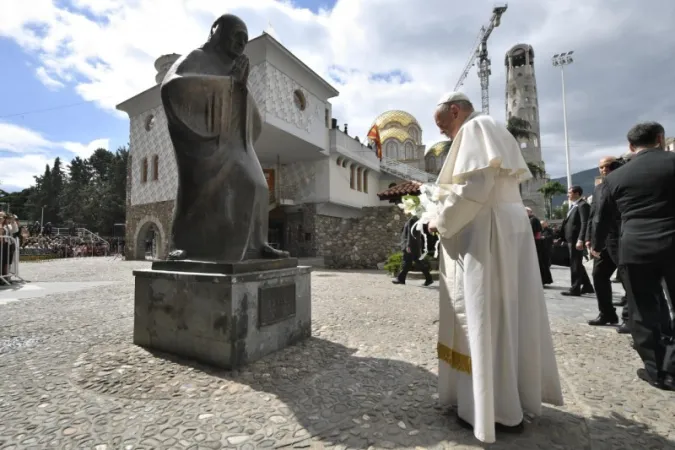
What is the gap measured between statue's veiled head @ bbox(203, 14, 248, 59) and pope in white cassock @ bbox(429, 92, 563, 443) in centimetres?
238

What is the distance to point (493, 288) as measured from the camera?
1.85 meters

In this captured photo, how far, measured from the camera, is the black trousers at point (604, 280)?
13.6 ft

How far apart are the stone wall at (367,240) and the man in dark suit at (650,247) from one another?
32.5 ft

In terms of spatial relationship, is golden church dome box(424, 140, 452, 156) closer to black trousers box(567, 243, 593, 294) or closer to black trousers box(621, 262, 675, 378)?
black trousers box(567, 243, 593, 294)

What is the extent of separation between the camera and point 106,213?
39.1 metres

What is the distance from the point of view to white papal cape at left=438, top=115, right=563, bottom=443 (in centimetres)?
181

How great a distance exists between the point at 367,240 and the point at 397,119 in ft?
88.8

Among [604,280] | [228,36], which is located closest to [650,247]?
[604,280]

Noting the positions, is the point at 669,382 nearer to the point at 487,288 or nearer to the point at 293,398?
the point at 487,288

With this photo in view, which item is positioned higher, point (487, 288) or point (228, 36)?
point (228, 36)

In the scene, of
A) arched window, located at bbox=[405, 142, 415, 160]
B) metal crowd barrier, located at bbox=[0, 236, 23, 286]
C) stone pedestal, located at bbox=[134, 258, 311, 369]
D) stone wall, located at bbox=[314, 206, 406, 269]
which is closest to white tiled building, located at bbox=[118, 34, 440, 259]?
stone wall, located at bbox=[314, 206, 406, 269]

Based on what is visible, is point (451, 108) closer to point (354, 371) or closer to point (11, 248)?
point (354, 371)

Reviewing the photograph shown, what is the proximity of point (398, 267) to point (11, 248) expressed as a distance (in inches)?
368

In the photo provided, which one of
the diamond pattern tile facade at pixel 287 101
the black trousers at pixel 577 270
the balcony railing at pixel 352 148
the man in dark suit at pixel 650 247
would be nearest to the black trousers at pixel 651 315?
the man in dark suit at pixel 650 247
